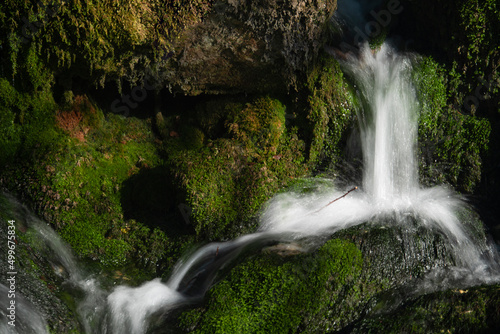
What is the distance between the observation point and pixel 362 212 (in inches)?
226

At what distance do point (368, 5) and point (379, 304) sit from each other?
16.5 ft

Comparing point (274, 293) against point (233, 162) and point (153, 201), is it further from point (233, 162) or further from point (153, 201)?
point (153, 201)

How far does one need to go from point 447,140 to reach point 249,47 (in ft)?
10.7

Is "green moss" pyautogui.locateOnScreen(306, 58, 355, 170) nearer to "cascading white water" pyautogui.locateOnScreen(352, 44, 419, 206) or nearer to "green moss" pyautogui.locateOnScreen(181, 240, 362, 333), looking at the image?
"cascading white water" pyautogui.locateOnScreen(352, 44, 419, 206)

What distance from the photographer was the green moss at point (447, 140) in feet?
21.4

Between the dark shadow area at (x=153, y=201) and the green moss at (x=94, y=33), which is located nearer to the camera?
the green moss at (x=94, y=33)

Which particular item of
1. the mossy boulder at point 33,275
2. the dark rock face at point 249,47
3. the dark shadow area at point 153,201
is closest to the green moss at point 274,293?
the mossy boulder at point 33,275

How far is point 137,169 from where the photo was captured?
5.90m

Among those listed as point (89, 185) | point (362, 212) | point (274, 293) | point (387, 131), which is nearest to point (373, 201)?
point (362, 212)
